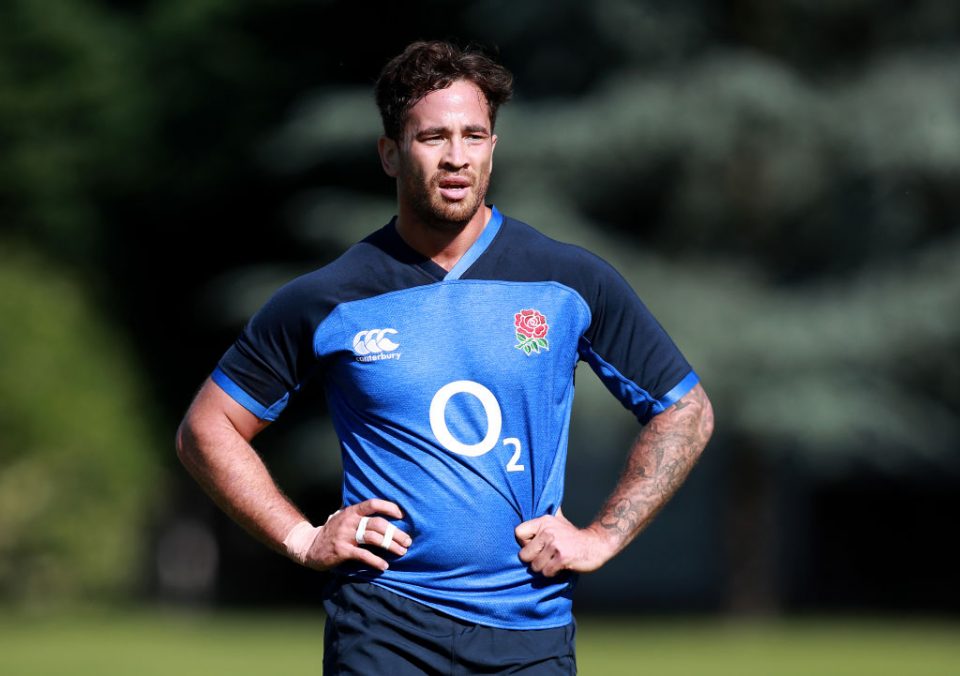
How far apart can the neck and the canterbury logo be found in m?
0.29

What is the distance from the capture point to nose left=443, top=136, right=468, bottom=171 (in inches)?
207

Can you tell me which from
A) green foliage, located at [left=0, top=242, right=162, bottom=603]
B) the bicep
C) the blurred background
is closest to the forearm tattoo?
the bicep

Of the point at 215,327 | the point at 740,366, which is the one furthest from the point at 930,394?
the point at 215,327

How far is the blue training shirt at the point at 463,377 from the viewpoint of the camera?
5.21 m

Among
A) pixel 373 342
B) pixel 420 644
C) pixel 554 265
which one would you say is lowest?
pixel 420 644

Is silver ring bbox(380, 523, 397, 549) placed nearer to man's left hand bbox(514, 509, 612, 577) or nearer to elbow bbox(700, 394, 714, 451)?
man's left hand bbox(514, 509, 612, 577)

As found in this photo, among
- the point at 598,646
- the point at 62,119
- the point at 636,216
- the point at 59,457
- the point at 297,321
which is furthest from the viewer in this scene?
the point at 62,119

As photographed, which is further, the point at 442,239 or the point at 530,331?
the point at 442,239

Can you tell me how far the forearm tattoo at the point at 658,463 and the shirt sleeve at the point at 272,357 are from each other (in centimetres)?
100

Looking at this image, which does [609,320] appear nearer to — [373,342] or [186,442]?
[373,342]

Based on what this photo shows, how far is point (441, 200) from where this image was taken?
17.5 ft

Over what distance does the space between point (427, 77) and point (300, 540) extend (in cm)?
140

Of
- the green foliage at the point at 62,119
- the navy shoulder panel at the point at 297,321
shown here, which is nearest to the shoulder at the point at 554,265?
the navy shoulder panel at the point at 297,321

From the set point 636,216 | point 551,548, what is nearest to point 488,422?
point 551,548
